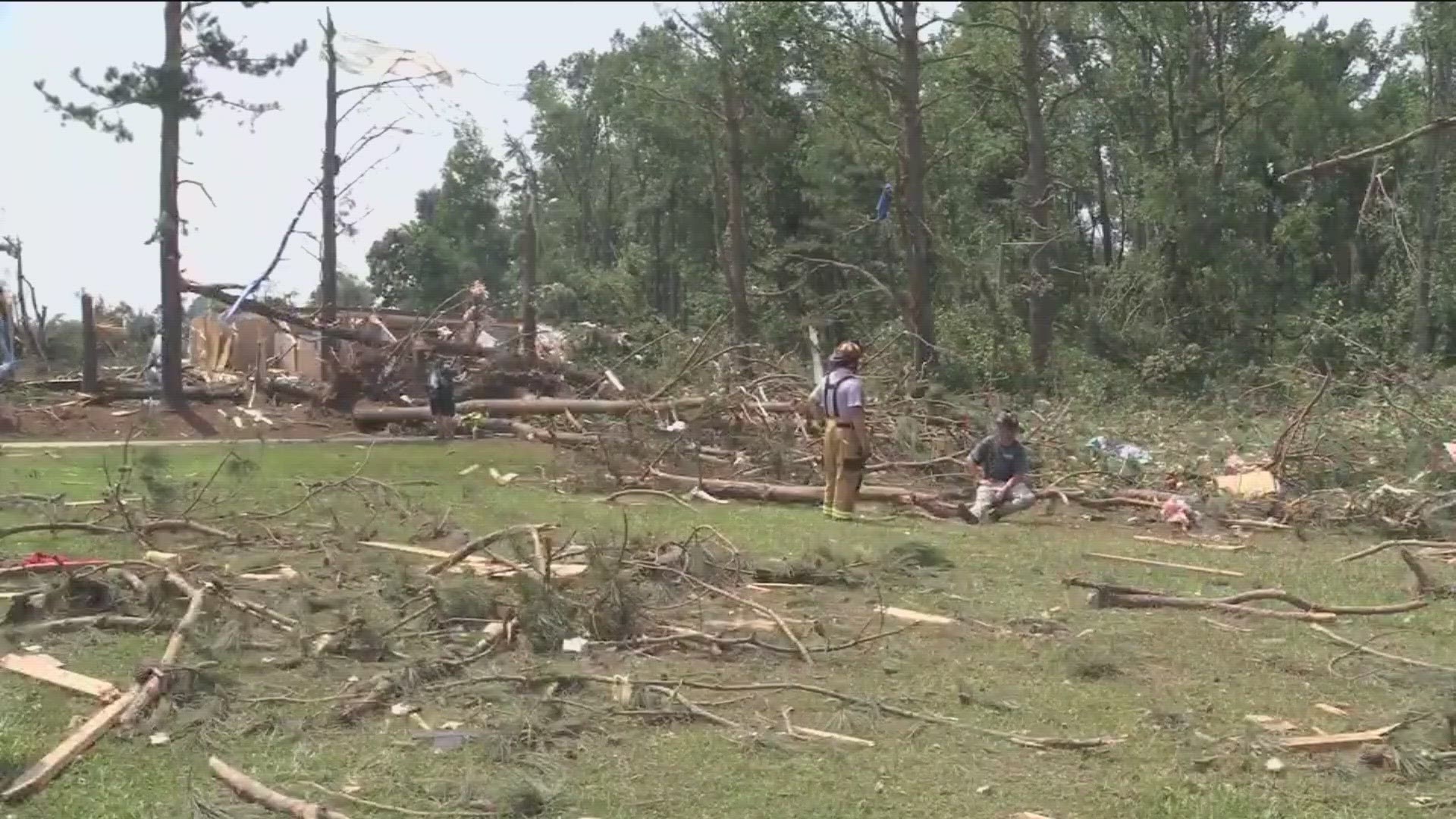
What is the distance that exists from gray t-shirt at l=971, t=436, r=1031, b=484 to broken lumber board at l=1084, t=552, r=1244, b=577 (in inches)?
75.7

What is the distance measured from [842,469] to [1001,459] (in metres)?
1.40

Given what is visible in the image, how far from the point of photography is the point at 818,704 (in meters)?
5.57

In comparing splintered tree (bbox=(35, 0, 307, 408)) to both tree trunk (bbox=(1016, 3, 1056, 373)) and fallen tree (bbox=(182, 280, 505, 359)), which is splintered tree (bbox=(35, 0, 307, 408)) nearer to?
fallen tree (bbox=(182, 280, 505, 359))

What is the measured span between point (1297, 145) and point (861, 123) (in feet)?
54.5

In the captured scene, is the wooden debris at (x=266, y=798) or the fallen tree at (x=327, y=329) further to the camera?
the fallen tree at (x=327, y=329)

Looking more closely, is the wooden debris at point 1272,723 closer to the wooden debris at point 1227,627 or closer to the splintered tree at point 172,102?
the wooden debris at point 1227,627

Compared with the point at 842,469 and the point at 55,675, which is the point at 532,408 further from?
the point at 55,675

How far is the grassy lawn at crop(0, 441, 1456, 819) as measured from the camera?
178 inches

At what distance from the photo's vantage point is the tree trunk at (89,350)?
2139cm

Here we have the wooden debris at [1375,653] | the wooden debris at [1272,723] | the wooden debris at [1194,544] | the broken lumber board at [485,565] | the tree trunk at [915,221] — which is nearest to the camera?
the wooden debris at [1272,723]

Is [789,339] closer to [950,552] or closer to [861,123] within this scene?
[861,123]

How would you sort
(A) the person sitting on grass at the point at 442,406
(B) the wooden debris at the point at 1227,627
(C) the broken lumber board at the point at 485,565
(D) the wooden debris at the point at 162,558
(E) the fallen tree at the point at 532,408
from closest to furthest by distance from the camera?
(B) the wooden debris at the point at 1227,627 < (C) the broken lumber board at the point at 485,565 < (D) the wooden debris at the point at 162,558 < (E) the fallen tree at the point at 532,408 < (A) the person sitting on grass at the point at 442,406

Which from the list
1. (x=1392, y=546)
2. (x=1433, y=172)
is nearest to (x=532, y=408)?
(x=1392, y=546)

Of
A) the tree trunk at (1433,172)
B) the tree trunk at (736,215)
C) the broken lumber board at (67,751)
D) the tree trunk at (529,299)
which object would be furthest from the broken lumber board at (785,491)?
the tree trunk at (736,215)
